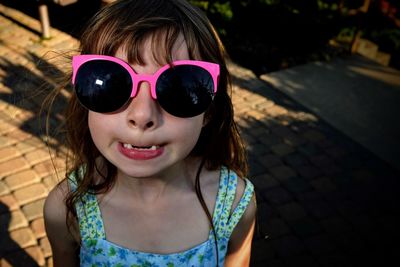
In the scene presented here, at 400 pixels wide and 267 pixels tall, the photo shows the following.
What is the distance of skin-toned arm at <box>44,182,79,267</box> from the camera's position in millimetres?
1797

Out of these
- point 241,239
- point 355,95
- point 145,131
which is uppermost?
point 145,131

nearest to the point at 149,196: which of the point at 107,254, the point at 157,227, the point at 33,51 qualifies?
the point at 157,227

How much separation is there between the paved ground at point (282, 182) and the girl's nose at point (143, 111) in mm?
1763

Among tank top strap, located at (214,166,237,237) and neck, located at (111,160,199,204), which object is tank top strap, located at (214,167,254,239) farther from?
neck, located at (111,160,199,204)

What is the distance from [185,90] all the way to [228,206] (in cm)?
70

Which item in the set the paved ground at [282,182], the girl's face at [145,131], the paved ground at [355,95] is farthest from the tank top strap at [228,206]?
the paved ground at [355,95]

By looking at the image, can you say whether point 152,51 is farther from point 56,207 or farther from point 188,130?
point 56,207

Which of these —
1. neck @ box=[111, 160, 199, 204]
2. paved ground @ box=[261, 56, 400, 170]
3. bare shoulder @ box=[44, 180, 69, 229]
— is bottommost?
paved ground @ box=[261, 56, 400, 170]

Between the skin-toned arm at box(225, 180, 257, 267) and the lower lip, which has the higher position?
the lower lip

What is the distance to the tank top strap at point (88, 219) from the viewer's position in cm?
181

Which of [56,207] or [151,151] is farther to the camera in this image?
[56,207]

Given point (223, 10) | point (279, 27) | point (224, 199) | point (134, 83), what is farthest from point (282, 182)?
point (223, 10)

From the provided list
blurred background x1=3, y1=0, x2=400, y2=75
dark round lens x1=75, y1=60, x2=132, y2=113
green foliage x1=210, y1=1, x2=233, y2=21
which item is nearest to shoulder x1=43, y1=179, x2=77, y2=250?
dark round lens x1=75, y1=60, x2=132, y2=113

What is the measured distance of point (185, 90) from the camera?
1.43 metres
